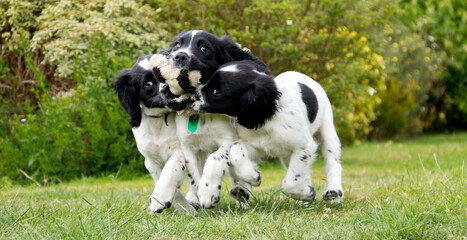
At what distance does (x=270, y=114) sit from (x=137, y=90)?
875mm

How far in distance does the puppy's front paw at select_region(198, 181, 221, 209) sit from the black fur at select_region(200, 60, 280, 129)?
43cm

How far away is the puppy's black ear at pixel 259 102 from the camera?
325cm

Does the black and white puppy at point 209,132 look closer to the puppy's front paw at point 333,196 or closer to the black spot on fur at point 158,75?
the black spot on fur at point 158,75

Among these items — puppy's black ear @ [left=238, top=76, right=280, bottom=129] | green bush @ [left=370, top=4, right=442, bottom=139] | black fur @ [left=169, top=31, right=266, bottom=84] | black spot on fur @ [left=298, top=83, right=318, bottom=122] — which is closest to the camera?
puppy's black ear @ [left=238, top=76, right=280, bottom=129]

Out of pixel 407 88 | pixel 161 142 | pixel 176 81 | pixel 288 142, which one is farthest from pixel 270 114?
pixel 407 88

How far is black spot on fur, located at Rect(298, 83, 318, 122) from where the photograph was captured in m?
3.70

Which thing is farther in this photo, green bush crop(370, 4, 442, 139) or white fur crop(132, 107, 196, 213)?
green bush crop(370, 4, 442, 139)

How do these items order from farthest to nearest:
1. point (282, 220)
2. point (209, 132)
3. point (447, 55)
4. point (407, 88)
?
point (447, 55)
point (407, 88)
point (209, 132)
point (282, 220)

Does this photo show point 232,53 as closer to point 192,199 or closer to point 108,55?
point 192,199

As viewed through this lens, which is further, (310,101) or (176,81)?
(310,101)

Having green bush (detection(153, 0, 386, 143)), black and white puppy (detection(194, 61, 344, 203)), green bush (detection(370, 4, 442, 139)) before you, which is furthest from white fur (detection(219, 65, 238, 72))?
green bush (detection(370, 4, 442, 139))

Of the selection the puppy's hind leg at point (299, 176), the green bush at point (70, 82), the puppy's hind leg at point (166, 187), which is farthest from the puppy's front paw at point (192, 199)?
the green bush at point (70, 82)

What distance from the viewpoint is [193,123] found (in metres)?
3.44

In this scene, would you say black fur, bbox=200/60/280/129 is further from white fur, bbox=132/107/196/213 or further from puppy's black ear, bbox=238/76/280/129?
white fur, bbox=132/107/196/213
